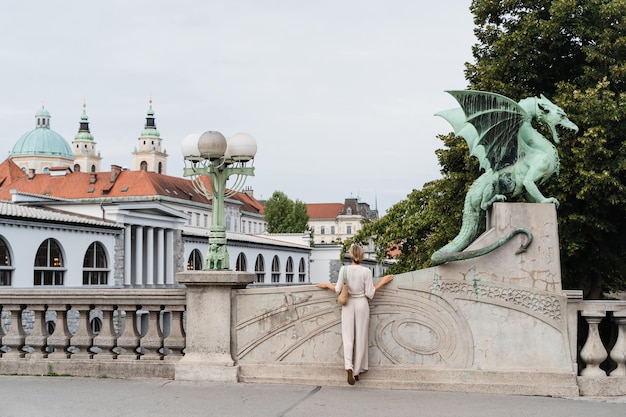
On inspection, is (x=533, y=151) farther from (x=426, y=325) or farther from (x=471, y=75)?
(x=471, y=75)

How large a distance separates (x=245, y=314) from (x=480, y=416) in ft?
9.40

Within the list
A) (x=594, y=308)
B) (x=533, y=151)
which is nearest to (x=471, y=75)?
(x=533, y=151)

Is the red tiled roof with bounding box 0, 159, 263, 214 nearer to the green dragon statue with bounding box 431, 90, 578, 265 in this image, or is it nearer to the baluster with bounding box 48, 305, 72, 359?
the baluster with bounding box 48, 305, 72, 359

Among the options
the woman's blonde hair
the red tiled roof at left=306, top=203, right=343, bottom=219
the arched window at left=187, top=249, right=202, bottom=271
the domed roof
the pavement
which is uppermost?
the domed roof

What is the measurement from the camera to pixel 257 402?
673 centimetres

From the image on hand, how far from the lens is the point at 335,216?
15725 cm

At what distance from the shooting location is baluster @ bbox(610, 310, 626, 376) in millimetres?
7117

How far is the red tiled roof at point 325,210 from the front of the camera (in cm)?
15788

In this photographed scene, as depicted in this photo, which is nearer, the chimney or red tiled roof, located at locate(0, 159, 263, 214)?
red tiled roof, located at locate(0, 159, 263, 214)

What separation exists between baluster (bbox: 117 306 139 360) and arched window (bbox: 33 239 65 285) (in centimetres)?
2904

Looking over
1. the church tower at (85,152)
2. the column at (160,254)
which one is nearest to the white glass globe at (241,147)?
the column at (160,254)

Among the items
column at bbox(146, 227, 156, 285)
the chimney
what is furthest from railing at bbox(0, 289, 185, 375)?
the chimney

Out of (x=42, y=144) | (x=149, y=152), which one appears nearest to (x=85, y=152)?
(x=149, y=152)

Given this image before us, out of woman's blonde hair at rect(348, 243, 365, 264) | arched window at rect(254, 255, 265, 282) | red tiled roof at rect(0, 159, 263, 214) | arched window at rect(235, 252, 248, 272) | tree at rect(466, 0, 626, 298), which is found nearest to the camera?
woman's blonde hair at rect(348, 243, 365, 264)
